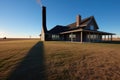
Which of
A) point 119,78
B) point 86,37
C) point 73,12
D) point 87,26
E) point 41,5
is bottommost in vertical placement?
point 119,78

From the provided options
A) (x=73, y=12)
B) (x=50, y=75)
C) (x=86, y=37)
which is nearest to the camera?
(x=50, y=75)

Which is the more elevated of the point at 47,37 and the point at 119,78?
the point at 47,37

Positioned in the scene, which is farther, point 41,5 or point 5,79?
point 41,5

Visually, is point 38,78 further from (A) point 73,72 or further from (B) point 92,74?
(B) point 92,74

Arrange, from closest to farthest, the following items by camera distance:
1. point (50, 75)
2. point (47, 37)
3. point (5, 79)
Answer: point (5, 79), point (50, 75), point (47, 37)

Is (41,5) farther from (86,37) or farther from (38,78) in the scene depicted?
(38,78)

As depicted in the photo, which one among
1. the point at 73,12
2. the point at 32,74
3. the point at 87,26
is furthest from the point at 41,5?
the point at 32,74

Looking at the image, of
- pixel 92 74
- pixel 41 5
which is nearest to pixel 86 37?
pixel 41 5

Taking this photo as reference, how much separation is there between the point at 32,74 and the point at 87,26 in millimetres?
25842

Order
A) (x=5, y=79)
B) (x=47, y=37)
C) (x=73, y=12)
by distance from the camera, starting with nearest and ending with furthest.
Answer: (x=5, y=79)
(x=47, y=37)
(x=73, y=12)

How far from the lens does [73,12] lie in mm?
36750

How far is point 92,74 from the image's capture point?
5105 mm

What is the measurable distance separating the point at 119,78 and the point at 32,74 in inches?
157

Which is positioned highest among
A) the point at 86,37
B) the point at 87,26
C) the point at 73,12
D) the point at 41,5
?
the point at 41,5
